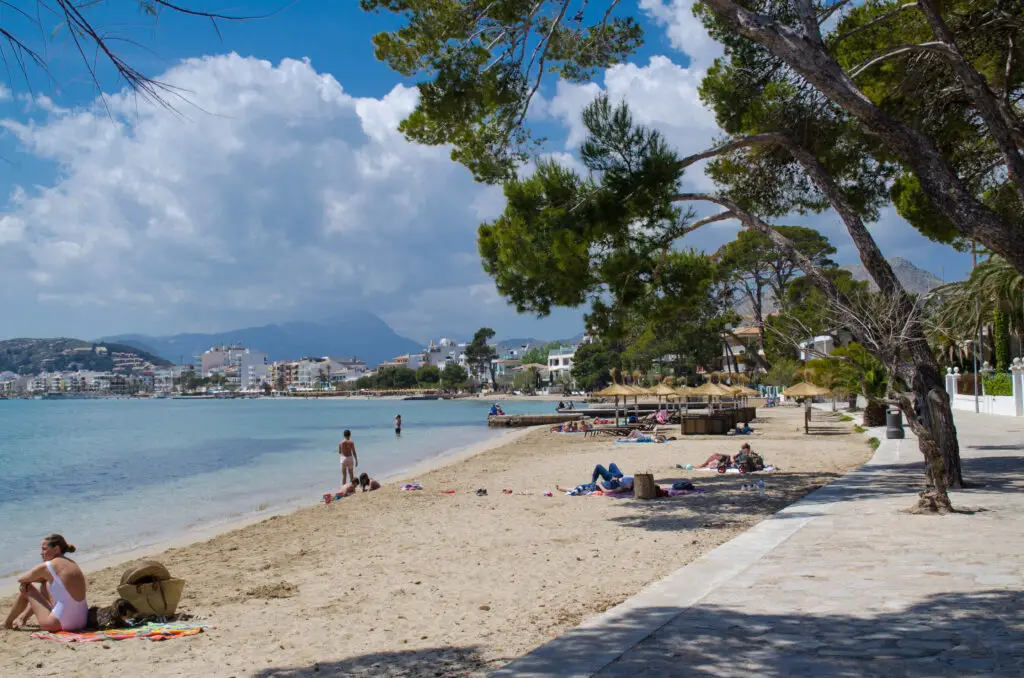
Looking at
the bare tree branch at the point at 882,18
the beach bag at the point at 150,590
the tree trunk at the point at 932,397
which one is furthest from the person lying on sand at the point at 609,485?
the beach bag at the point at 150,590

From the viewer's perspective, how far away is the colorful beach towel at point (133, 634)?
5.82 metres

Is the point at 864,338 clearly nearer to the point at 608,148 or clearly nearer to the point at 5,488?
the point at 608,148

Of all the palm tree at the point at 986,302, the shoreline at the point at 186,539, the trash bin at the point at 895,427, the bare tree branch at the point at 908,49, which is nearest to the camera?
the bare tree branch at the point at 908,49

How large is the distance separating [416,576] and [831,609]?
3.99 metres

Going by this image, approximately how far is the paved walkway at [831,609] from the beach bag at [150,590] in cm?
356

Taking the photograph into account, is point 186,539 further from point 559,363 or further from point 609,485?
point 559,363

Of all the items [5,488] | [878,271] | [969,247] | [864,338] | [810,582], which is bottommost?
[5,488]

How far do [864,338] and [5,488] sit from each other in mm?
23034

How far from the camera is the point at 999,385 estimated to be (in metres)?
29.8

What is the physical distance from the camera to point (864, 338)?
31.9ft

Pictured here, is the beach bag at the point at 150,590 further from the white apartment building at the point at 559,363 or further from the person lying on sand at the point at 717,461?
the white apartment building at the point at 559,363

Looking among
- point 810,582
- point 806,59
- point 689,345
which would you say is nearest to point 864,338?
point 806,59

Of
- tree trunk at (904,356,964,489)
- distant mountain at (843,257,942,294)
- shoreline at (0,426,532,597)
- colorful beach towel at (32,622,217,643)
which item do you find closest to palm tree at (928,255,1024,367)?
distant mountain at (843,257,942,294)

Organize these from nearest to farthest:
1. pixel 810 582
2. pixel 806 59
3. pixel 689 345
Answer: pixel 810 582, pixel 806 59, pixel 689 345
